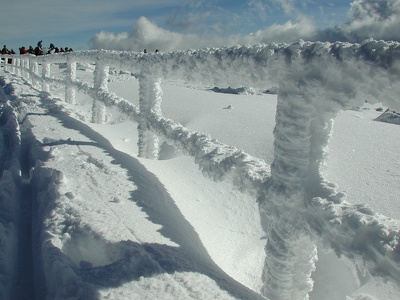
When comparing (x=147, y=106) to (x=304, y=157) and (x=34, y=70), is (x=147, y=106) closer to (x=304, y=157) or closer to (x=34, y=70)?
(x=304, y=157)

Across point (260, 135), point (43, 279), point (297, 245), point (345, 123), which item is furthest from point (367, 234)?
point (345, 123)

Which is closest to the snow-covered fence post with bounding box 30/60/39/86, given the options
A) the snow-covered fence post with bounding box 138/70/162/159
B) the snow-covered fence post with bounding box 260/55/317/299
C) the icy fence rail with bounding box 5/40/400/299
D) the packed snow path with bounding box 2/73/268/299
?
the snow-covered fence post with bounding box 138/70/162/159

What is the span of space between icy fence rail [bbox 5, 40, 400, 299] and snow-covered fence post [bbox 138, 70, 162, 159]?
1.35 m

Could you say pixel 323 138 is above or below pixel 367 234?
above

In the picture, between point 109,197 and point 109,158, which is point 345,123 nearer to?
point 109,158

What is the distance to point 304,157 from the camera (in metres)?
1.38

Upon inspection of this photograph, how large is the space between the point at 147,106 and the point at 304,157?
7.93 ft

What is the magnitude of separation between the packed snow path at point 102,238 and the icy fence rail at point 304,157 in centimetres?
33

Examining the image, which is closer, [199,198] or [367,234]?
[367,234]

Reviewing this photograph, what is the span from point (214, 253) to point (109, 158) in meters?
A: 1.45

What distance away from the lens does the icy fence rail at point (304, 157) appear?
3.40 ft

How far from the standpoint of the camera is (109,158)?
9.41 ft

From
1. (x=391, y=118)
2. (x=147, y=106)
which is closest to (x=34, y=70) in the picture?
(x=147, y=106)

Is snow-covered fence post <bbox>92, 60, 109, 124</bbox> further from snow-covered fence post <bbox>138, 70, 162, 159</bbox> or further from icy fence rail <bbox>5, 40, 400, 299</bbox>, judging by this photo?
icy fence rail <bbox>5, 40, 400, 299</bbox>
